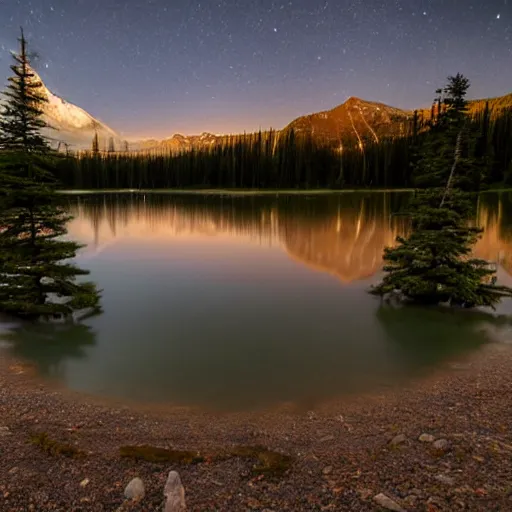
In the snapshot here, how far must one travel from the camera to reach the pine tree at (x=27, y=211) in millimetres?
11953

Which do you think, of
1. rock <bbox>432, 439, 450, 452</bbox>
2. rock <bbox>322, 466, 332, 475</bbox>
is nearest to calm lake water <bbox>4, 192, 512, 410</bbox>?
rock <bbox>322, 466, 332, 475</bbox>

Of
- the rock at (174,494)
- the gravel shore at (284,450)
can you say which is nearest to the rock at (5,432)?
the gravel shore at (284,450)

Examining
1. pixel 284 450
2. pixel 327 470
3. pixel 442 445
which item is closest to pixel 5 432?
pixel 284 450

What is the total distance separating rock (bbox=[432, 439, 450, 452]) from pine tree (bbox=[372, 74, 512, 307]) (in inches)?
324

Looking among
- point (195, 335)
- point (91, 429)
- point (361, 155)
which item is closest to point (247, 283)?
point (195, 335)

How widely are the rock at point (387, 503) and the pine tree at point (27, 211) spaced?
1070 centimetres

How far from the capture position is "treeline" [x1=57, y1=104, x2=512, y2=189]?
123312 millimetres

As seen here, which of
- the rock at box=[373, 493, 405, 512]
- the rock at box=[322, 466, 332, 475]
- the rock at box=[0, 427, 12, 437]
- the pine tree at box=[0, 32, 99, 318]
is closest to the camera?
the rock at box=[373, 493, 405, 512]

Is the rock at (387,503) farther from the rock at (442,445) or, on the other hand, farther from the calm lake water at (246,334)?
the calm lake water at (246,334)

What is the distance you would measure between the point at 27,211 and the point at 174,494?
10557 millimetres

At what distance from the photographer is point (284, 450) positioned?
Result: 6.02 meters

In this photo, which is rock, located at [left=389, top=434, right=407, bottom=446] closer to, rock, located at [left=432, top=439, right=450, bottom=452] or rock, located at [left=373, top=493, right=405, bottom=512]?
rock, located at [left=432, top=439, right=450, bottom=452]

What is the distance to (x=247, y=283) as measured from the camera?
58.7ft

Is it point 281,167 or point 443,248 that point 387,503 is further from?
point 281,167
